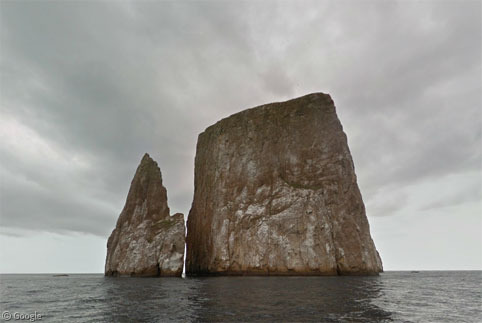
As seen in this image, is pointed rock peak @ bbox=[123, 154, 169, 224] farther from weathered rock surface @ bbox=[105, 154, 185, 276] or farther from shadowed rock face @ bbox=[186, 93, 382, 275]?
shadowed rock face @ bbox=[186, 93, 382, 275]

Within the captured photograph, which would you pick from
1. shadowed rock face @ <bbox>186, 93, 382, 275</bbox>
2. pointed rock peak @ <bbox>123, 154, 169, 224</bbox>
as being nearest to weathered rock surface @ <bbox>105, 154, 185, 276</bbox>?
pointed rock peak @ <bbox>123, 154, 169, 224</bbox>

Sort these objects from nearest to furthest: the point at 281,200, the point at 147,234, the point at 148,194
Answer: the point at 147,234 < the point at 281,200 < the point at 148,194

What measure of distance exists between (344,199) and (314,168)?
30.9 ft

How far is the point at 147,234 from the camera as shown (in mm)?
69562

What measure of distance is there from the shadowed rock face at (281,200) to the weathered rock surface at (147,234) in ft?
39.3

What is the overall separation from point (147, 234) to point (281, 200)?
97.8 ft

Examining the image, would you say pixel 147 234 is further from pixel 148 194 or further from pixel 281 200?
pixel 281 200

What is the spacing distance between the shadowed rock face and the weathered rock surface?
11991 millimetres

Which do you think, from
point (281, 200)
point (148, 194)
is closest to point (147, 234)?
point (148, 194)

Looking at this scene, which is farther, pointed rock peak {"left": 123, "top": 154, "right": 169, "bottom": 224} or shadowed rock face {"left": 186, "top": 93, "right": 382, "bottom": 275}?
pointed rock peak {"left": 123, "top": 154, "right": 169, "bottom": 224}

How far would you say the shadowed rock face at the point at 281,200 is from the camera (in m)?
65.2

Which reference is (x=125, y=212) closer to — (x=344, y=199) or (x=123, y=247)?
(x=123, y=247)

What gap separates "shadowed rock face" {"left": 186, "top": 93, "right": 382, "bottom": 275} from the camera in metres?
65.2

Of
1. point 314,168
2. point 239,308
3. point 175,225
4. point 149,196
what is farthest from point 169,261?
point 239,308
